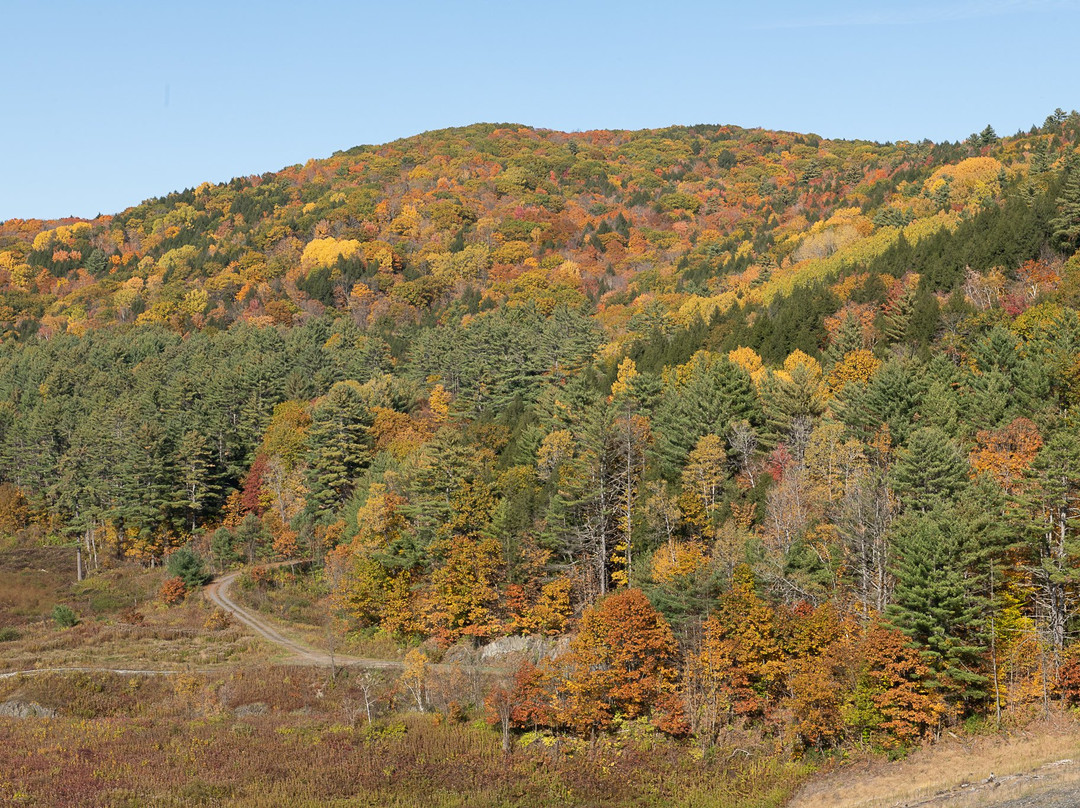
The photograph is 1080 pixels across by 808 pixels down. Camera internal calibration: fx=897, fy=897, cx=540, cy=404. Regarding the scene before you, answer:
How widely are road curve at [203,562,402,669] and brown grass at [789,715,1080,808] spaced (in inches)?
1345

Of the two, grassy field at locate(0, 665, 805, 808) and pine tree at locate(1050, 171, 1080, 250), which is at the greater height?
pine tree at locate(1050, 171, 1080, 250)

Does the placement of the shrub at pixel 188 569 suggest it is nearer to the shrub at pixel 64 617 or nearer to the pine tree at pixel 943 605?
the shrub at pixel 64 617

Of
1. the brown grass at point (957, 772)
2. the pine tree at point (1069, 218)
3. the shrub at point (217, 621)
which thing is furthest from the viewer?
the pine tree at point (1069, 218)

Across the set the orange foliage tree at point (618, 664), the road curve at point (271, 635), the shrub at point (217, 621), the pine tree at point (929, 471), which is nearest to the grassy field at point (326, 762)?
the orange foliage tree at point (618, 664)

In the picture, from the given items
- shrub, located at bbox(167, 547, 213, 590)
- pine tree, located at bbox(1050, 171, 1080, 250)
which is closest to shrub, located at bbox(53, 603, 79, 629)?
shrub, located at bbox(167, 547, 213, 590)

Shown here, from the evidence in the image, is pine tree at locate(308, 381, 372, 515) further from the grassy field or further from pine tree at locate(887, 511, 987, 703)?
pine tree at locate(887, 511, 987, 703)

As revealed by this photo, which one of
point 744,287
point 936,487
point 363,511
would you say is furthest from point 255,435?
point 936,487

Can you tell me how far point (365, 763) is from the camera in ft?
159

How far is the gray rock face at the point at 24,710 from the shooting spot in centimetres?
5900

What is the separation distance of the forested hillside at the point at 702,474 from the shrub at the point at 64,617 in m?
15.9

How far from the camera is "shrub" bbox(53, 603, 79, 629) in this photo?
275 ft

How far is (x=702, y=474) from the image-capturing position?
68.0 metres

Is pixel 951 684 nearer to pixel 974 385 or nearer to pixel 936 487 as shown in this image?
pixel 936 487

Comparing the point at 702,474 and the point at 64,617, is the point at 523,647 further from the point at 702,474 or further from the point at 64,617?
the point at 64,617
